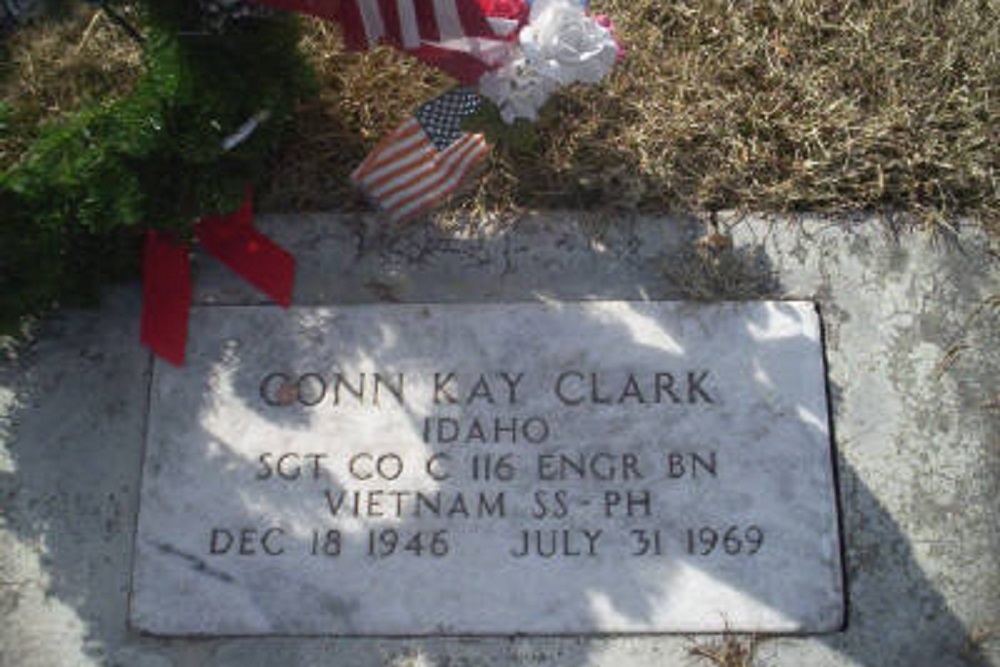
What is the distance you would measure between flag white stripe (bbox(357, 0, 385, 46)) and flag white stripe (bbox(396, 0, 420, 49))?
0.05m

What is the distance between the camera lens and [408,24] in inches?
92.4

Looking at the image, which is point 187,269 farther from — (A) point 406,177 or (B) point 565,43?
(B) point 565,43

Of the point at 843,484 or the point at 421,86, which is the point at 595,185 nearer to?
the point at 421,86

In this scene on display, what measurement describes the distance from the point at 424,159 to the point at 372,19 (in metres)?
0.43

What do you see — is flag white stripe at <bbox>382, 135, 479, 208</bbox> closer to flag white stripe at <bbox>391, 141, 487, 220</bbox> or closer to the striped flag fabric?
flag white stripe at <bbox>391, 141, 487, 220</bbox>

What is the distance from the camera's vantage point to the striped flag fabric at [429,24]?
7.63ft

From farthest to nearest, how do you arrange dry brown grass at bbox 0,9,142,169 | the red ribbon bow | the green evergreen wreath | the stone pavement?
dry brown grass at bbox 0,9,142,169 < the red ribbon bow < the stone pavement < the green evergreen wreath

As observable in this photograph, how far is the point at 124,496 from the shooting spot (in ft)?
8.30

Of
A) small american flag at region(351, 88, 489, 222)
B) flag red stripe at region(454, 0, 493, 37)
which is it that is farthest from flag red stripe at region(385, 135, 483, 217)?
flag red stripe at region(454, 0, 493, 37)

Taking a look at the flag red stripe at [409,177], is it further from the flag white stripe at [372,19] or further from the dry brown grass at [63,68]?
the dry brown grass at [63,68]

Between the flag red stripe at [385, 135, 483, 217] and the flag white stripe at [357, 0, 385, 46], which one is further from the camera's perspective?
the flag red stripe at [385, 135, 483, 217]

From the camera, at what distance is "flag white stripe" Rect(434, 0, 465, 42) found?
2.32 metres

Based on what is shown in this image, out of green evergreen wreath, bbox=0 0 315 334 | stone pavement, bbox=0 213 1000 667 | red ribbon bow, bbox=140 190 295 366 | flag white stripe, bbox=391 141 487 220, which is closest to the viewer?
green evergreen wreath, bbox=0 0 315 334

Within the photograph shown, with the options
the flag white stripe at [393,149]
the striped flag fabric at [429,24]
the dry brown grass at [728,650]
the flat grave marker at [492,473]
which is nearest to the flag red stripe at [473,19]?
the striped flag fabric at [429,24]
